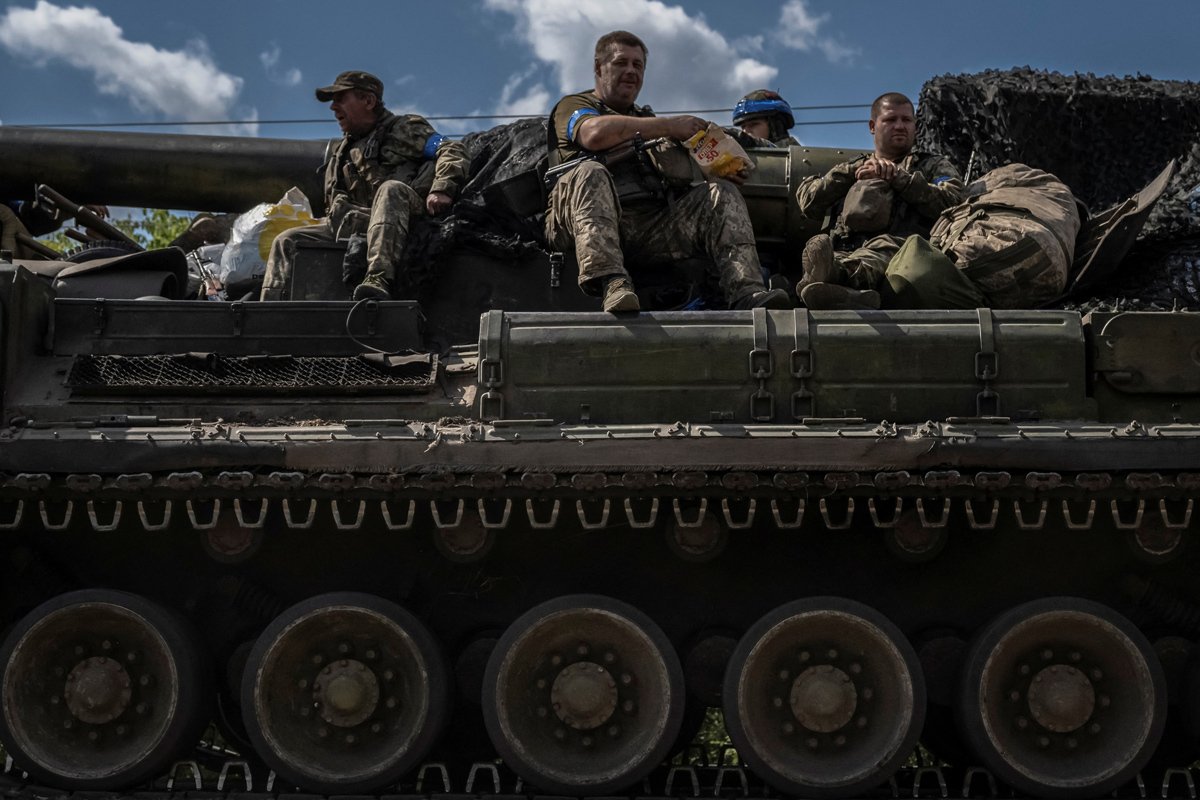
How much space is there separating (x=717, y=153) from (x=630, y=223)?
790 mm

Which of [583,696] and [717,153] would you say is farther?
[717,153]

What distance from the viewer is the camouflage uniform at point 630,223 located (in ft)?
32.6

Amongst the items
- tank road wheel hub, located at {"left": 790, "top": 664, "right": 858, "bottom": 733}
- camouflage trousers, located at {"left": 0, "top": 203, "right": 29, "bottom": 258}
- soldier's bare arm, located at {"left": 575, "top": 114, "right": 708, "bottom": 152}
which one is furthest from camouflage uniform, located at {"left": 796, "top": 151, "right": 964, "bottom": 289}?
camouflage trousers, located at {"left": 0, "top": 203, "right": 29, "bottom": 258}

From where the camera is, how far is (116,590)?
30.7ft

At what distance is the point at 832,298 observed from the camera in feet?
31.4


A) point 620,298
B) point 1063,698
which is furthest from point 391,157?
point 1063,698

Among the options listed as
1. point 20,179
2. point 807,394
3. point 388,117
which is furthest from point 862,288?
point 20,179

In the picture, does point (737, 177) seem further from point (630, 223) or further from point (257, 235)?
point (257, 235)

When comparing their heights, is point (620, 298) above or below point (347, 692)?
above

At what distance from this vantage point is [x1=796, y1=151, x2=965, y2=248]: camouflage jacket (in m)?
11.1

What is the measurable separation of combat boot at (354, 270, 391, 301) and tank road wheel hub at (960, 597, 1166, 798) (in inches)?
176

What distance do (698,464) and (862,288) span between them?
7.23ft

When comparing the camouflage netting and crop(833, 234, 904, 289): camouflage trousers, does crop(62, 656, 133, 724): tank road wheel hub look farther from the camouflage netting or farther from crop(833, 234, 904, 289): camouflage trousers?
the camouflage netting

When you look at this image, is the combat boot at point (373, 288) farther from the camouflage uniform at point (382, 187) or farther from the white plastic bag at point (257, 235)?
the white plastic bag at point (257, 235)
